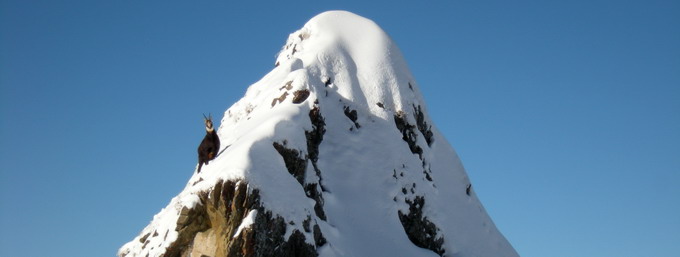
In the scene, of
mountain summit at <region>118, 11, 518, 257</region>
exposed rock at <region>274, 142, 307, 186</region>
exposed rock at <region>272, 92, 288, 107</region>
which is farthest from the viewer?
exposed rock at <region>272, 92, 288, 107</region>

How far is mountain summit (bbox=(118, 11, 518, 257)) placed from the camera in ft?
61.6

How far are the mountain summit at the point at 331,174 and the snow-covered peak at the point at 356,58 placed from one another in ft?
0.21

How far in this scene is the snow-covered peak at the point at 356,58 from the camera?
28.8m

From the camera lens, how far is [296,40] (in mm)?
31891

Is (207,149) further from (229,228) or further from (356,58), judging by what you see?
(356,58)

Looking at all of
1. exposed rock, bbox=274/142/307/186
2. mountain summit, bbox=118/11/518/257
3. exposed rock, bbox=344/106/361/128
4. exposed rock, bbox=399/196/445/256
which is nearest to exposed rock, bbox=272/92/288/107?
Answer: mountain summit, bbox=118/11/518/257


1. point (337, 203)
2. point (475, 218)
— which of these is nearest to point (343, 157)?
point (337, 203)

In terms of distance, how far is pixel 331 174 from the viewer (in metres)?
25.3

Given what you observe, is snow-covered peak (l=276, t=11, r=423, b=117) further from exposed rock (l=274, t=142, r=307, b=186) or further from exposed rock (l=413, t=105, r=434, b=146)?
exposed rock (l=274, t=142, r=307, b=186)

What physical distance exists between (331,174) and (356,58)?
7.21 m

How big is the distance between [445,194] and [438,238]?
9.03 feet

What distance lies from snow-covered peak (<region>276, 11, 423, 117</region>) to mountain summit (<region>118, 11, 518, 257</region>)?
63 mm

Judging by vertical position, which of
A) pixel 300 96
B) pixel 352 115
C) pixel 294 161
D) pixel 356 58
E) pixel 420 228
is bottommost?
pixel 420 228

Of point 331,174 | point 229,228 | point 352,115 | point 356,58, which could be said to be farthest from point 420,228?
point 229,228
